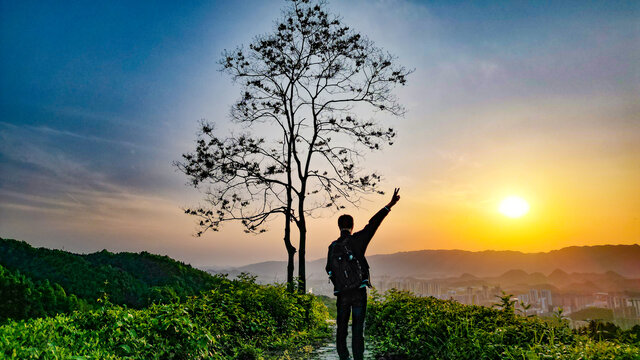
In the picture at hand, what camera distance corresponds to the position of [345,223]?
627cm

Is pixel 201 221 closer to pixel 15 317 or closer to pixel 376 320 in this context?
pixel 15 317

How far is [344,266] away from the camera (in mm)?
5977

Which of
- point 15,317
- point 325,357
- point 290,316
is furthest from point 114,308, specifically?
point 290,316

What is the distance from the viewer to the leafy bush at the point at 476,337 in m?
4.74

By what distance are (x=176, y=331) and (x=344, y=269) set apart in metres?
2.62

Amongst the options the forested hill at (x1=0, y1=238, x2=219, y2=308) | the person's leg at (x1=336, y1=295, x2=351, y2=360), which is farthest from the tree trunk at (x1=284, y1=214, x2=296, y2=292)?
the person's leg at (x1=336, y1=295, x2=351, y2=360)

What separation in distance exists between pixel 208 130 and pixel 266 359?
931cm

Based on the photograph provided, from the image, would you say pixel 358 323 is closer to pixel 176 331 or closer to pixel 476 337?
pixel 476 337

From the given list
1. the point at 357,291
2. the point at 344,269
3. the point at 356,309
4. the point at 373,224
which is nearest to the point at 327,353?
the point at 356,309

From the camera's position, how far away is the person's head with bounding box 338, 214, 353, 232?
246 inches

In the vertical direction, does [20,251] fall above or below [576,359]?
above

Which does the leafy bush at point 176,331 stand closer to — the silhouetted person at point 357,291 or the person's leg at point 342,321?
the person's leg at point 342,321

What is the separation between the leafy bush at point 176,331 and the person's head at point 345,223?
273 centimetres

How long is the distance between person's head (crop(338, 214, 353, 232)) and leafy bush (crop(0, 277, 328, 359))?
8.96 ft
